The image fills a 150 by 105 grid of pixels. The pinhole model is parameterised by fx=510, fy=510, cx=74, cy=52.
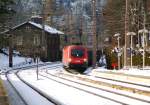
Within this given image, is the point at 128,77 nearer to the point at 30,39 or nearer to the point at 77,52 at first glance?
the point at 77,52

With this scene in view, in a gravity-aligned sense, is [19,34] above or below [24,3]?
below

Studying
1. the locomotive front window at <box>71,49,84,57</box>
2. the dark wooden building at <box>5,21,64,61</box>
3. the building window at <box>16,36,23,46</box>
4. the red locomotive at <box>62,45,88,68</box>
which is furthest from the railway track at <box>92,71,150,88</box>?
the building window at <box>16,36,23,46</box>

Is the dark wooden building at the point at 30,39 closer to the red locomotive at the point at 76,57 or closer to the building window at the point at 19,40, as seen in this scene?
the building window at the point at 19,40

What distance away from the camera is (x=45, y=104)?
71.3 feet

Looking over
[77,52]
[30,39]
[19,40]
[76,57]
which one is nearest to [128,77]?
[76,57]

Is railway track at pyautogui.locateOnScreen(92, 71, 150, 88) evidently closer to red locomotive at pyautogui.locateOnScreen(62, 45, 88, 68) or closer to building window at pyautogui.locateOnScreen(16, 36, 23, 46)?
red locomotive at pyautogui.locateOnScreen(62, 45, 88, 68)

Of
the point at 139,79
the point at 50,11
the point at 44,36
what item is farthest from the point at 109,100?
the point at 50,11

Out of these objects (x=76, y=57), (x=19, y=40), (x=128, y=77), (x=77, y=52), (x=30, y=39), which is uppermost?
(x=30, y=39)

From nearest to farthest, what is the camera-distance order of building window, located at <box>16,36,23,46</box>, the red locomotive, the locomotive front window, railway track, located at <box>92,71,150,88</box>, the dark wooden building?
railway track, located at <box>92,71,150,88</box>
the red locomotive
the locomotive front window
the dark wooden building
building window, located at <box>16,36,23,46</box>

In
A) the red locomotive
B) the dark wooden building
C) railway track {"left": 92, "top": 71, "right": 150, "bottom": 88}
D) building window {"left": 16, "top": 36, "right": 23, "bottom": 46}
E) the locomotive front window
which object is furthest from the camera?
building window {"left": 16, "top": 36, "right": 23, "bottom": 46}

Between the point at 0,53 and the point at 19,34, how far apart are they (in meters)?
15.4

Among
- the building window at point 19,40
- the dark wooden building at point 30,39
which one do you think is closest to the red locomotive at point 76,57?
the dark wooden building at point 30,39

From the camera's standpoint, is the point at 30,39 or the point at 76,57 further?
the point at 30,39

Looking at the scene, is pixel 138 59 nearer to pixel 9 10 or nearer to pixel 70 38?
pixel 9 10
